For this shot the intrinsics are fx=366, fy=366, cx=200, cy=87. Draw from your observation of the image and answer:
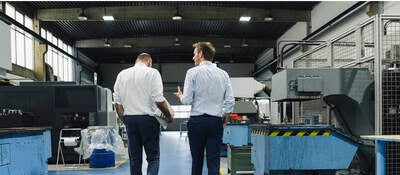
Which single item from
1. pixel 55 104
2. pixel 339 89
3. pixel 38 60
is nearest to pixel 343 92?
pixel 339 89

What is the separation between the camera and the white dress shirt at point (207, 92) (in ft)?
8.86

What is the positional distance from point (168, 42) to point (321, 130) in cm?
1250

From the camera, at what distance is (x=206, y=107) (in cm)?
269

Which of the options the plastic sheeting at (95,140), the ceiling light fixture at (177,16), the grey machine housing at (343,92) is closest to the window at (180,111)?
the ceiling light fixture at (177,16)

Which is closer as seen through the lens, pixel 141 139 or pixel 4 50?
pixel 141 139

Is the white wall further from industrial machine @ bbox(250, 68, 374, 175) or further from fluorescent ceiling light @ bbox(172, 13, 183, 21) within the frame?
fluorescent ceiling light @ bbox(172, 13, 183, 21)

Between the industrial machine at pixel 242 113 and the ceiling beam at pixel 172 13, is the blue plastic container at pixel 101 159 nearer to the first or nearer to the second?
the industrial machine at pixel 242 113

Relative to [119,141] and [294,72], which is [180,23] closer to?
[119,141]

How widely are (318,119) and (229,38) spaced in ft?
35.9

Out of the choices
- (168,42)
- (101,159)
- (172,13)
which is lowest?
(101,159)

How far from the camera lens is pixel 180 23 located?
42.4 ft

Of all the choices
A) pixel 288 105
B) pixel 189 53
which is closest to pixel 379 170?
pixel 288 105

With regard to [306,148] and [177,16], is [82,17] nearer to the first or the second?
[177,16]

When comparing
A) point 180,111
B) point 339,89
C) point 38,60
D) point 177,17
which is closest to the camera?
point 339,89
